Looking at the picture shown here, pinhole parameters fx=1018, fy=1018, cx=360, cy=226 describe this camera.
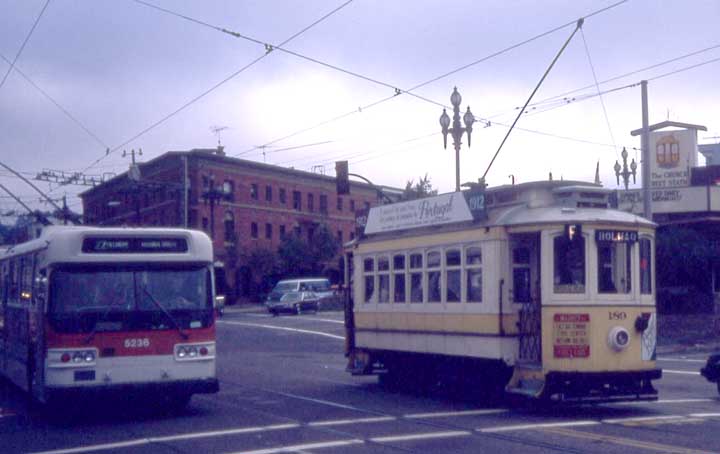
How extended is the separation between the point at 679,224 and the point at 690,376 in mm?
21711

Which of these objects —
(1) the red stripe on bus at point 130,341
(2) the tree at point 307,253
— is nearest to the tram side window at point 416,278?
(1) the red stripe on bus at point 130,341

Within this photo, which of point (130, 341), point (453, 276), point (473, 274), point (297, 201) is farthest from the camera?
point (297, 201)

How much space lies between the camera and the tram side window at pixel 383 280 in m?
20.1

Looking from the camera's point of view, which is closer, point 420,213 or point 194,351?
point 194,351

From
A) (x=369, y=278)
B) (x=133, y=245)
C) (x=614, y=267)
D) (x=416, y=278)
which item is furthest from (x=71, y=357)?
(x=614, y=267)

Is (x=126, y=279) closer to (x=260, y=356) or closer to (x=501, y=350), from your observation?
(x=501, y=350)

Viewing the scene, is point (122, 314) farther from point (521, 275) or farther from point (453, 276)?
point (521, 275)

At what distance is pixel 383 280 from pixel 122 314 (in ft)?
22.2

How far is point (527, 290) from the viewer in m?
16.7

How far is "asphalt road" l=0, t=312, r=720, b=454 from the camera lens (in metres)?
12.2

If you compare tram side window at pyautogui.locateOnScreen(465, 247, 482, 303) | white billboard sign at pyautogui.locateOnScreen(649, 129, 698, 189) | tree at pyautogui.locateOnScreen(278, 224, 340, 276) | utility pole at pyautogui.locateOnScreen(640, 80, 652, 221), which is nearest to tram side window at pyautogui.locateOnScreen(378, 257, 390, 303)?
tram side window at pyautogui.locateOnScreen(465, 247, 482, 303)

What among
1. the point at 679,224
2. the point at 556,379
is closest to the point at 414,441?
the point at 556,379

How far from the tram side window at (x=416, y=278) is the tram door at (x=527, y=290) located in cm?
257

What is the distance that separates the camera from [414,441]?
41.0ft
